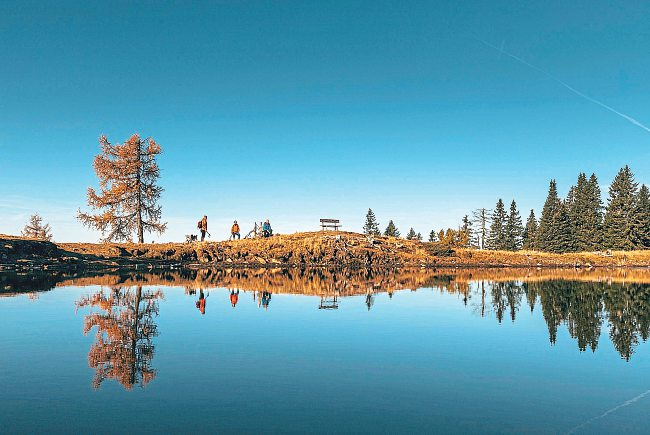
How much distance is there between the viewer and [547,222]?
329 feet

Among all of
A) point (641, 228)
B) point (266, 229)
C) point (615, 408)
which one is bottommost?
point (615, 408)

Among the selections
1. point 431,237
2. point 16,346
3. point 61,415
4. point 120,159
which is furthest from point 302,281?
point 431,237

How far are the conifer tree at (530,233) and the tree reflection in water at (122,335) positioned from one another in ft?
335

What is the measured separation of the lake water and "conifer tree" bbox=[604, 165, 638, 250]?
260ft

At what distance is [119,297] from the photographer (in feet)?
72.6

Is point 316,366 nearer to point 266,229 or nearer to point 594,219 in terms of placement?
point 266,229

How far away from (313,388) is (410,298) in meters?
16.4

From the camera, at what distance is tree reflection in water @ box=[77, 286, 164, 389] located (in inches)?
408

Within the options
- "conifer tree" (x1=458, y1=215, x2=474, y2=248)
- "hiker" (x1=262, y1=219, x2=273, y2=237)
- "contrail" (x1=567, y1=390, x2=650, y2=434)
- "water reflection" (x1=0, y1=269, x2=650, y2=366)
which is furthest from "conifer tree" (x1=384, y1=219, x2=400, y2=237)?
"contrail" (x1=567, y1=390, x2=650, y2=434)

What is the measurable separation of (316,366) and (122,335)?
639 cm

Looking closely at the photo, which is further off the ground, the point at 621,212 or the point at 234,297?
the point at 621,212

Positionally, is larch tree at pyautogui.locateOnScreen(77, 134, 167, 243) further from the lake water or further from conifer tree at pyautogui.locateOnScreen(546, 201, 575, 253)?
conifer tree at pyautogui.locateOnScreen(546, 201, 575, 253)

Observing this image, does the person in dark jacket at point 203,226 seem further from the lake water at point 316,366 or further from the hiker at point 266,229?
the lake water at point 316,366

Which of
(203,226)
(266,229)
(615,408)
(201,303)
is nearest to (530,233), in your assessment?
(266,229)
